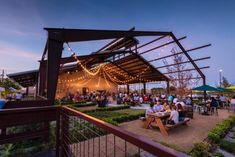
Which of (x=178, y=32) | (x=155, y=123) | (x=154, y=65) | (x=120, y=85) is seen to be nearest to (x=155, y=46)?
(x=178, y=32)

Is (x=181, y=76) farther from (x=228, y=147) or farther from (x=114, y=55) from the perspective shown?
(x=228, y=147)

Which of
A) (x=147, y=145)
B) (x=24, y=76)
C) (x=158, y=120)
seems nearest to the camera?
Answer: (x=147, y=145)

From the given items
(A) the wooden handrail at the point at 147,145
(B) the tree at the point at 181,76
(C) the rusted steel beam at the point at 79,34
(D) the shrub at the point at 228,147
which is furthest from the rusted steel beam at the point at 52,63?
(B) the tree at the point at 181,76

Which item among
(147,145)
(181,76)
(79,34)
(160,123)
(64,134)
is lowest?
(160,123)

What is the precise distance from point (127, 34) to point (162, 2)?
4184 mm

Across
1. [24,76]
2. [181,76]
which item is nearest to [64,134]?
[24,76]

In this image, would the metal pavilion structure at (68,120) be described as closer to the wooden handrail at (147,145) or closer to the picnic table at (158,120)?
the wooden handrail at (147,145)

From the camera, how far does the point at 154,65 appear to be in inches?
595

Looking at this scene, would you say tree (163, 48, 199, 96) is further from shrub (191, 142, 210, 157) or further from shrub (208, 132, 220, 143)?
shrub (191, 142, 210, 157)

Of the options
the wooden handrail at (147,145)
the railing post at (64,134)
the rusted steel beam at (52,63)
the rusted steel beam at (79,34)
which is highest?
the rusted steel beam at (79,34)

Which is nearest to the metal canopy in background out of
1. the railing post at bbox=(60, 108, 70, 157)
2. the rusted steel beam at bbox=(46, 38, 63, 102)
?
the rusted steel beam at bbox=(46, 38, 63, 102)

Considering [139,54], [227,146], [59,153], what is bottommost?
[227,146]

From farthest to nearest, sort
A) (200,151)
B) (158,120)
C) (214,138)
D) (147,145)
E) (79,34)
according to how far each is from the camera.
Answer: (158,120) < (79,34) < (214,138) < (200,151) < (147,145)

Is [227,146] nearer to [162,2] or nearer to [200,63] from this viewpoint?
[162,2]
